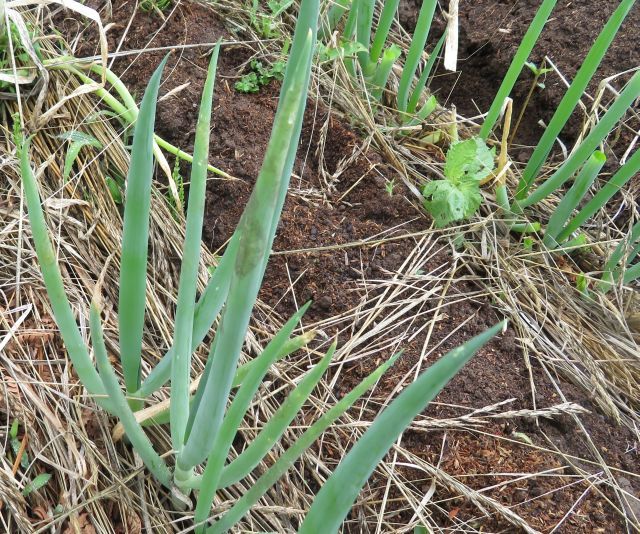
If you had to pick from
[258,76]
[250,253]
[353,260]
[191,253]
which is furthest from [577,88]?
[250,253]

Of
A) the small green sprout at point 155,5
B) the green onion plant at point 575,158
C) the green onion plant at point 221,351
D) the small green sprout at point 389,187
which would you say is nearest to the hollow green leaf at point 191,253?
the green onion plant at point 221,351

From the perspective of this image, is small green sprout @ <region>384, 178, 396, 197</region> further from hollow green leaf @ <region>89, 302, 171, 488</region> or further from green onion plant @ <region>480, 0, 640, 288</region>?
hollow green leaf @ <region>89, 302, 171, 488</region>

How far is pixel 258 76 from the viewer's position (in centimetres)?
169

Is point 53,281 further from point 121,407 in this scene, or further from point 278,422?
point 278,422

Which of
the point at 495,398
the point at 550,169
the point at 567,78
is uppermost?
the point at 567,78

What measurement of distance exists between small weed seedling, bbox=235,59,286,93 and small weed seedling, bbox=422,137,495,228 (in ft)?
1.56

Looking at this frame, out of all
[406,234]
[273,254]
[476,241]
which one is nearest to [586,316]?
[476,241]

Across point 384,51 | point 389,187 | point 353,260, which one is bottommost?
point 353,260

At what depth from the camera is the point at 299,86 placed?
503 millimetres

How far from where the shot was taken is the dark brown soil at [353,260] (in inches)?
46.9

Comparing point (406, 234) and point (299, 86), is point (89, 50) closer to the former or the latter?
point (406, 234)

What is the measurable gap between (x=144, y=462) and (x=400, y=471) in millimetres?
445

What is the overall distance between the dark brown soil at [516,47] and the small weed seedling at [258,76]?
522 millimetres

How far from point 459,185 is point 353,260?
31 centimetres
